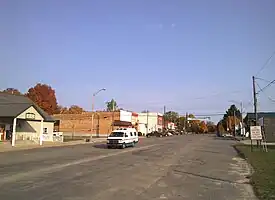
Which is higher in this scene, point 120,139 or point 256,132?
point 256,132

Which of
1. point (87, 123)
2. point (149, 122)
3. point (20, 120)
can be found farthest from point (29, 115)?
point (149, 122)

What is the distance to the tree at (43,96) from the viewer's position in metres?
91.7

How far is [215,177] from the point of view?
15898 mm

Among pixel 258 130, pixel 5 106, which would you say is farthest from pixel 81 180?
pixel 5 106

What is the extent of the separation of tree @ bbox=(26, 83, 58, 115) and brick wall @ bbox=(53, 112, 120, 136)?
528 centimetres

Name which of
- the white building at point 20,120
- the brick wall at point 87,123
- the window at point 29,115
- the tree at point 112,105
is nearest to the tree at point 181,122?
the tree at point 112,105

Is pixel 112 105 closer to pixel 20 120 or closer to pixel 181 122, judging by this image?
pixel 181 122

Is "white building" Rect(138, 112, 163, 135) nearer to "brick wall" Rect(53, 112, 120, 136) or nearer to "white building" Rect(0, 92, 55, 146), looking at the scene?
"brick wall" Rect(53, 112, 120, 136)

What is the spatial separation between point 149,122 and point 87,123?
110 ft

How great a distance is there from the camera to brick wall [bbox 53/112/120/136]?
86.0m

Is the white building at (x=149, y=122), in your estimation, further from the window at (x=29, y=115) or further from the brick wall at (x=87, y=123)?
the window at (x=29, y=115)

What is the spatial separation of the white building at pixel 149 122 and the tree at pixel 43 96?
1121 inches

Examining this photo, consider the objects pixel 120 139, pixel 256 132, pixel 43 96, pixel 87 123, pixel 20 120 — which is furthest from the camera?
→ pixel 43 96

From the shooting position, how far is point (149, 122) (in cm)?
11675
